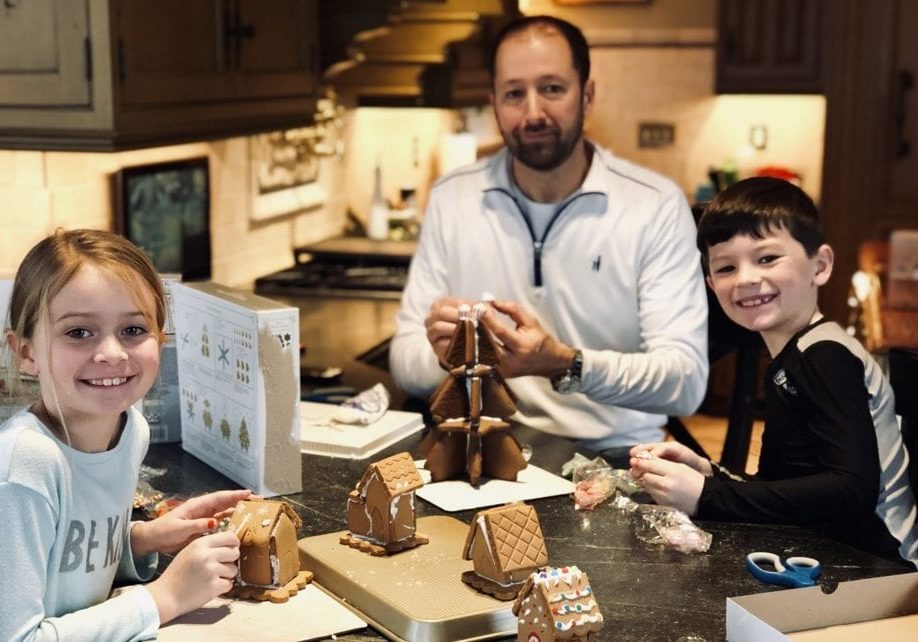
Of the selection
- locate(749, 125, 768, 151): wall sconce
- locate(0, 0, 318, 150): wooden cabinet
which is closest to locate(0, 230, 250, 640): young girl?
locate(0, 0, 318, 150): wooden cabinet

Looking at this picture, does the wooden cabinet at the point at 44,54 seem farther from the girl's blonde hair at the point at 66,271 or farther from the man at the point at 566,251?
the girl's blonde hair at the point at 66,271

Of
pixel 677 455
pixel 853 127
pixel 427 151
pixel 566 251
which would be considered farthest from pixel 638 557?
pixel 853 127

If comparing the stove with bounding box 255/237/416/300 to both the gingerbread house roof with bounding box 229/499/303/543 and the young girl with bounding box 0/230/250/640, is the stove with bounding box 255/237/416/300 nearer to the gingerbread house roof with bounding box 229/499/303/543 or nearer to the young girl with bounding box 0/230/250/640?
the gingerbread house roof with bounding box 229/499/303/543

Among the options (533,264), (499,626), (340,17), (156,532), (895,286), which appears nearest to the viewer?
(499,626)

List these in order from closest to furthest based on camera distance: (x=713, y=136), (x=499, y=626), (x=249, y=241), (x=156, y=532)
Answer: (x=499, y=626) < (x=156, y=532) < (x=249, y=241) < (x=713, y=136)

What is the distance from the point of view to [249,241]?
161 inches

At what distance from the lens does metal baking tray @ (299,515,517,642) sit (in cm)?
134

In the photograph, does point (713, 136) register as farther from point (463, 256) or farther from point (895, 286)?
point (463, 256)

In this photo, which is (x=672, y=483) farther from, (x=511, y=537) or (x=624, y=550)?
(x=511, y=537)

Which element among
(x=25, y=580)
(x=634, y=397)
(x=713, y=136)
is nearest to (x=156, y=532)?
(x=25, y=580)

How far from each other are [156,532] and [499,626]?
46cm

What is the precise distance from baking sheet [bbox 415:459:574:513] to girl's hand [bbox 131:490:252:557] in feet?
Answer: 1.17

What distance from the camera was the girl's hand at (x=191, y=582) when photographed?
4.44ft

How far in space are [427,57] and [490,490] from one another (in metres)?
2.96
